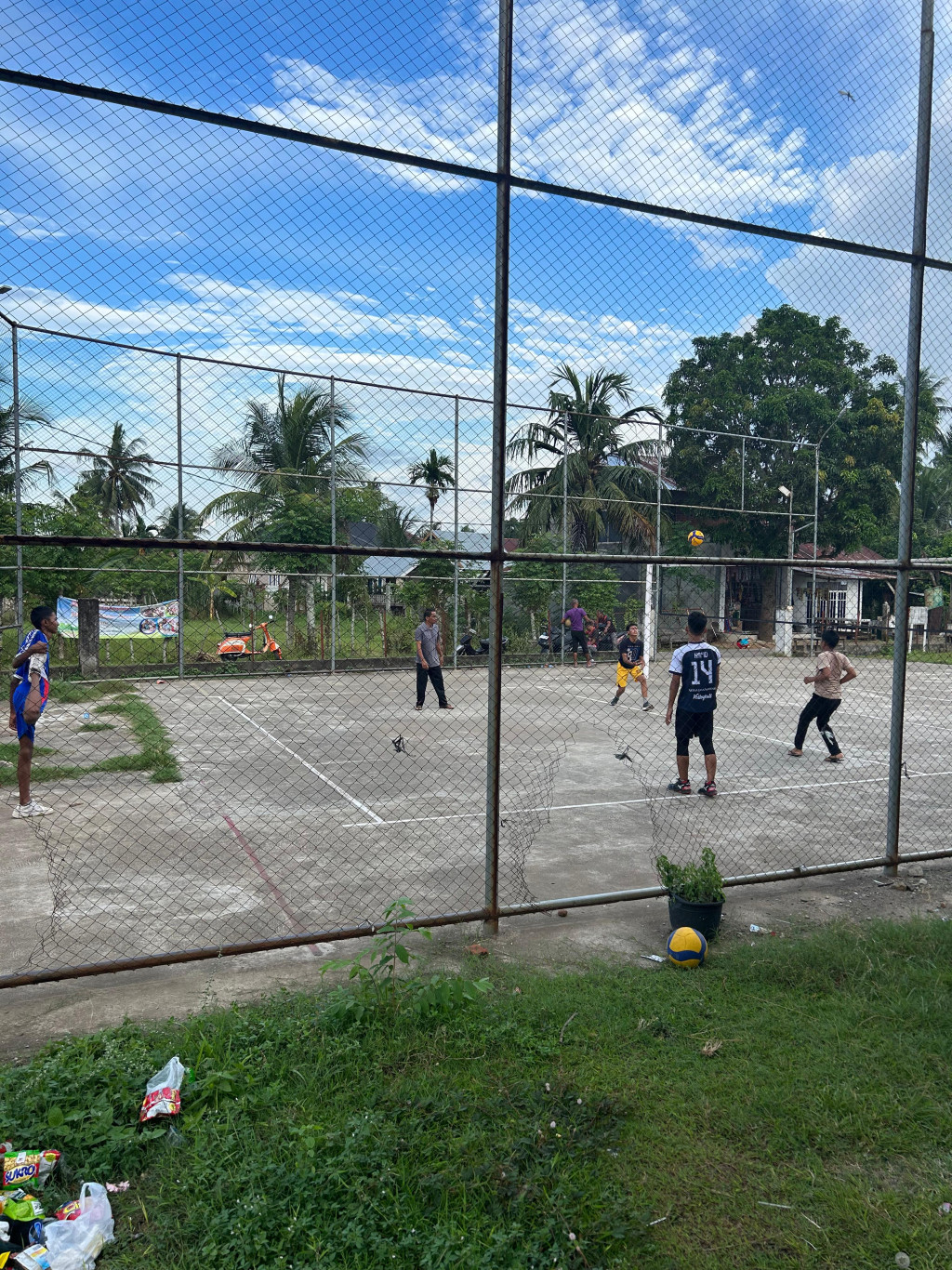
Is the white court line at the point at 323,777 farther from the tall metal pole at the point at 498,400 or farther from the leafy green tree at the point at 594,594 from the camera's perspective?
the leafy green tree at the point at 594,594

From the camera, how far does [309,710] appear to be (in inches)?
652

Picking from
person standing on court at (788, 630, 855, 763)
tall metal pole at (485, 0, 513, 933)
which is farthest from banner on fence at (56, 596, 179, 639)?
tall metal pole at (485, 0, 513, 933)

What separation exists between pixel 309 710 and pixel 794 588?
2363cm

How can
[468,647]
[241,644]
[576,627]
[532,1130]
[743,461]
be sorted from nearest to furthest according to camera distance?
1. [532,1130]
2. [241,644]
3. [743,461]
4. [468,647]
5. [576,627]

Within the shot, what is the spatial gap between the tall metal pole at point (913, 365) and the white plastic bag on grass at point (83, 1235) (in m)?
4.99

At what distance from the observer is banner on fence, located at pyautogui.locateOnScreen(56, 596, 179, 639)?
18062 millimetres

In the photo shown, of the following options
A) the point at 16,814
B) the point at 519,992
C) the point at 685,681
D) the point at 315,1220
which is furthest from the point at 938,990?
the point at 16,814

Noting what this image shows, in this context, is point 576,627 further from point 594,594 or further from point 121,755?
point 121,755

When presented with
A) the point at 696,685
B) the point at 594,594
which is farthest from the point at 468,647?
the point at 696,685

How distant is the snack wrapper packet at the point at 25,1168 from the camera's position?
2.83 meters

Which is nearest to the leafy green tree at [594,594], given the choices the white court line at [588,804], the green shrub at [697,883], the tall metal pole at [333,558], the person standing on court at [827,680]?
the tall metal pole at [333,558]

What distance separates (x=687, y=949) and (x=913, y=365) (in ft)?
13.1

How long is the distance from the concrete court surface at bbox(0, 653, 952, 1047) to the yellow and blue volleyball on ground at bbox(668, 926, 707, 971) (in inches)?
17.6

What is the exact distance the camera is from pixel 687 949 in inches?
182
